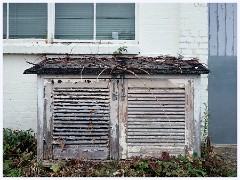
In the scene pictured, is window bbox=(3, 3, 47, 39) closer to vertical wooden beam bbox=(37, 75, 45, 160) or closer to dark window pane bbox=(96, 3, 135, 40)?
dark window pane bbox=(96, 3, 135, 40)

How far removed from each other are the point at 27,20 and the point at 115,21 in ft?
5.10

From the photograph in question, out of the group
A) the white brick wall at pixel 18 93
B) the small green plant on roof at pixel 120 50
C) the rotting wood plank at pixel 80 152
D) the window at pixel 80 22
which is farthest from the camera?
the window at pixel 80 22

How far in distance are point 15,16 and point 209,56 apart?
11.6ft

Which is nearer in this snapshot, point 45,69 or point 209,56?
point 45,69

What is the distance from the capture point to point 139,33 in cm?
625

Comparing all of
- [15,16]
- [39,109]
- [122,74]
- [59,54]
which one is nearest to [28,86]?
[59,54]

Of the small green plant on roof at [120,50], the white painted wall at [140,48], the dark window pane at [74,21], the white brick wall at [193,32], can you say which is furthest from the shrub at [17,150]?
the white brick wall at [193,32]

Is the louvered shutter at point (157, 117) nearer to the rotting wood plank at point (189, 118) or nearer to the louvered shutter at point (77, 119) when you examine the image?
the rotting wood plank at point (189, 118)

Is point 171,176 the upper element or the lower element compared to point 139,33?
lower

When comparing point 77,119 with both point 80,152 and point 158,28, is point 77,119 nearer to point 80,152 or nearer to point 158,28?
point 80,152

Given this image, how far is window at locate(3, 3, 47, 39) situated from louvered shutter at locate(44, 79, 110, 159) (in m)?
2.15

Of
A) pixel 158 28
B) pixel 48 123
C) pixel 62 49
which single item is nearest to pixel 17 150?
pixel 48 123

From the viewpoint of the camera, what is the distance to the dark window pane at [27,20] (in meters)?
6.36

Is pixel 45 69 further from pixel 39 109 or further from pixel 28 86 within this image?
pixel 28 86
